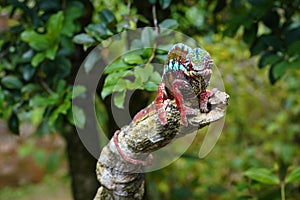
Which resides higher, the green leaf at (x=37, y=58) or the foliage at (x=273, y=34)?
the foliage at (x=273, y=34)

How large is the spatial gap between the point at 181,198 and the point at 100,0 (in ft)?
2.55

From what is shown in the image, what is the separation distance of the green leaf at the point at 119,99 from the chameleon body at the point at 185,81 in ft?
0.69

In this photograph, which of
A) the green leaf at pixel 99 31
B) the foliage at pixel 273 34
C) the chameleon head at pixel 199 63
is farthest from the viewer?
the foliage at pixel 273 34

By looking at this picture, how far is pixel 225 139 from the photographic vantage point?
2504 millimetres

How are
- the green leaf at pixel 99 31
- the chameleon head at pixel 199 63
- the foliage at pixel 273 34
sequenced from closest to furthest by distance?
the chameleon head at pixel 199 63, the green leaf at pixel 99 31, the foliage at pixel 273 34

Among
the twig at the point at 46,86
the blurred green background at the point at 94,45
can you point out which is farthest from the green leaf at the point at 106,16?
the twig at the point at 46,86

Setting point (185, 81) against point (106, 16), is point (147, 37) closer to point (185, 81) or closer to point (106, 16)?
point (106, 16)

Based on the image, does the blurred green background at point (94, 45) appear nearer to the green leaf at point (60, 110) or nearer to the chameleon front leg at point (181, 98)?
the green leaf at point (60, 110)

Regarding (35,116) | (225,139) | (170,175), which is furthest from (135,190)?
(225,139)

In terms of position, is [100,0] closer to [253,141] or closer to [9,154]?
[253,141]

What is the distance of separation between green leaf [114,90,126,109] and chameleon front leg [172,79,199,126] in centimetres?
24

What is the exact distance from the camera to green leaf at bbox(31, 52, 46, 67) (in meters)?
1.08

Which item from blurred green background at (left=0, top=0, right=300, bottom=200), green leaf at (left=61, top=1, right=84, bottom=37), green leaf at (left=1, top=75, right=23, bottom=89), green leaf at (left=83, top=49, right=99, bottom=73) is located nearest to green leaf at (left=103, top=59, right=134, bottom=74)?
blurred green background at (left=0, top=0, right=300, bottom=200)

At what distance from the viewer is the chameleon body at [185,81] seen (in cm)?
66
